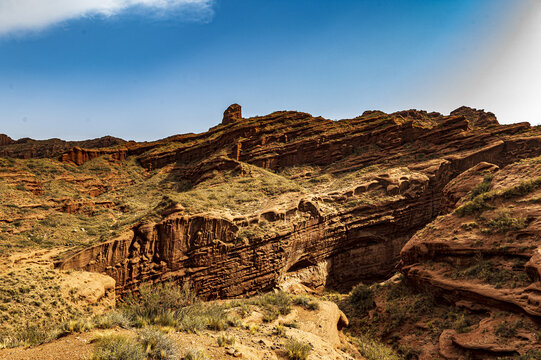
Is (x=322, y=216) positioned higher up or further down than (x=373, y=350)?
higher up

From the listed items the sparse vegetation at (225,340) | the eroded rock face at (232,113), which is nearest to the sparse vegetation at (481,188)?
the sparse vegetation at (225,340)

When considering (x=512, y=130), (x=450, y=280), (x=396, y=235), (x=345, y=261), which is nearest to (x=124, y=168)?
(x=345, y=261)

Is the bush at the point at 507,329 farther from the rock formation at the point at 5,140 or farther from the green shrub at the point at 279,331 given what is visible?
the rock formation at the point at 5,140

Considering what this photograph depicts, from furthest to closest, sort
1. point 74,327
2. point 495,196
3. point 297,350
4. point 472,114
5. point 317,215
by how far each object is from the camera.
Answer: point 472,114 < point 317,215 < point 495,196 < point 297,350 < point 74,327

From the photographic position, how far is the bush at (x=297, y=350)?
25.2 ft

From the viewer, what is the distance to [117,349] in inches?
201

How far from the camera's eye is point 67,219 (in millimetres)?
24375

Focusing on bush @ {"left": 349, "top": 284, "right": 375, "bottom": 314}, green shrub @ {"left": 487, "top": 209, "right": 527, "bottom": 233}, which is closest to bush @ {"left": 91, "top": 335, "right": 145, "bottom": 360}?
bush @ {"left": 349, "top": 284, "right": 375, "bottom": 314}

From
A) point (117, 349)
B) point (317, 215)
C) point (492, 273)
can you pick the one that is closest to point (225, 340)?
point (117, 349)

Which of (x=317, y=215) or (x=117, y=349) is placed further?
(x=317, y=215)

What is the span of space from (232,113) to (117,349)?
201ft

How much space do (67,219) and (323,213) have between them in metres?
24.4

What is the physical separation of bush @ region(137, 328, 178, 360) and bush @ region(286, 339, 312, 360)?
12.1 feet

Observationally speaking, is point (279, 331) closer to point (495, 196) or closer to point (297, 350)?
point (297, 350)
